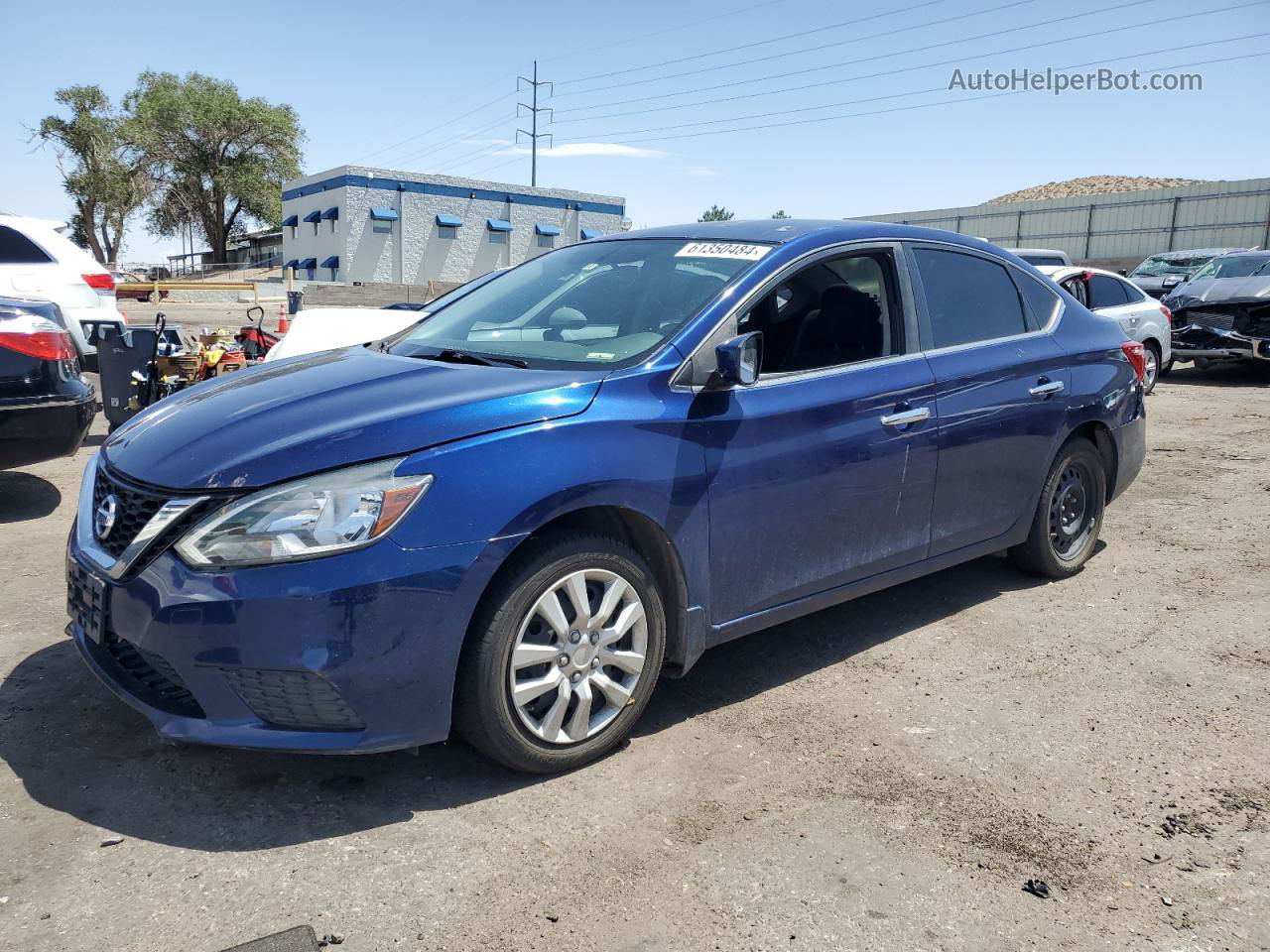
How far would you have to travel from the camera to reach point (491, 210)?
53.8m

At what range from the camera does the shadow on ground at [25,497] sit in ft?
20.0

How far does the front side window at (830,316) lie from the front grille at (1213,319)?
12003 millimetres

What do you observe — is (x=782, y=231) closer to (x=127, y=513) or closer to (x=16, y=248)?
(x=127, y=513)

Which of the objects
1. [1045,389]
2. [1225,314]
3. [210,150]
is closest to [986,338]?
[1045,389]

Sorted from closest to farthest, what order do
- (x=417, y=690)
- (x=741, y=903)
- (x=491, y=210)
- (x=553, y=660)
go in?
1. (x=741, y=903)
2. (x=417, y=690)
3. (x=553, y=660)
4. (x=491, y=210)

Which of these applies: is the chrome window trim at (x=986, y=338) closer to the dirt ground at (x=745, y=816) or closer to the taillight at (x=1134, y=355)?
the taillight at (x=1134, y=355)

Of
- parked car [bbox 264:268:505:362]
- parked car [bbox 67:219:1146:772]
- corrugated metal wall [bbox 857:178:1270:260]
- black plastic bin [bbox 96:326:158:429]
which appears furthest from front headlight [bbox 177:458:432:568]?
corrugated metal wall [bbox 857:178:1270:260]

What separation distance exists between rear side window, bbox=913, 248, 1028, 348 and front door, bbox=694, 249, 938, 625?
22cm

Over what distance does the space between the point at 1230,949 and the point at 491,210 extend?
54.3m

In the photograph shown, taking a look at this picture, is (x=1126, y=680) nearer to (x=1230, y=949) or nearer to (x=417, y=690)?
(x=1230, y=949)

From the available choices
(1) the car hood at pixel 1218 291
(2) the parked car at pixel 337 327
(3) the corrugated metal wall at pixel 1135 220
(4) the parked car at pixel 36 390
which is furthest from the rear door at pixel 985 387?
(3) the corrugated metal wall at pixel 1135 220

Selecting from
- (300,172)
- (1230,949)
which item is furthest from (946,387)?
(300,172)

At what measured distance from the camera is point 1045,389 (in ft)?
15.3

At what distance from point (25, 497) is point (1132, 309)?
38.3 feet
